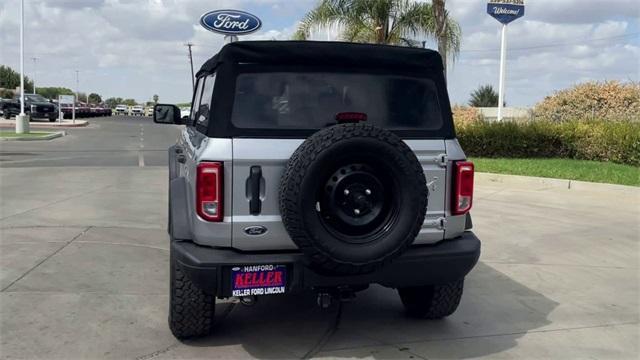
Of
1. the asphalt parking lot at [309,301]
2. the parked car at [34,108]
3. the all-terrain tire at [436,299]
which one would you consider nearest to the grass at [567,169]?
the asphalt parking lot at [309,301]

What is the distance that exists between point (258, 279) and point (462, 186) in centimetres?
151

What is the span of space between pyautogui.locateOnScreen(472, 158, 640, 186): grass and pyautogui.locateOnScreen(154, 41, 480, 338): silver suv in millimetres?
9721

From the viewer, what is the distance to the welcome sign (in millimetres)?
19859

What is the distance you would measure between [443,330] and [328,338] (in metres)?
0.88

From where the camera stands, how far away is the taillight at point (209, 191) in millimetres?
3834

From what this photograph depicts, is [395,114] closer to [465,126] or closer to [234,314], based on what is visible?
[234,314]

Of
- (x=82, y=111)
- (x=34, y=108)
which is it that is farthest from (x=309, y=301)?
(x=82, y=111)

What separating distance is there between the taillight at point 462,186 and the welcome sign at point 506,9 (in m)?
16.9

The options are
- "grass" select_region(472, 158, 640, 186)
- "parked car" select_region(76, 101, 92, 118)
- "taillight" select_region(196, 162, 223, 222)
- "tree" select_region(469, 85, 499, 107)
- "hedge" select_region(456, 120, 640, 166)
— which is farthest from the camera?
"tree" select_region(469, 85, 499, 107)

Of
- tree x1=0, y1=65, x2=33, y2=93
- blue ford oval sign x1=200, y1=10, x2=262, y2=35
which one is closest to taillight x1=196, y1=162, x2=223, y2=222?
blue ford oval sign x1=200, y1=10, x2=262, y2=35

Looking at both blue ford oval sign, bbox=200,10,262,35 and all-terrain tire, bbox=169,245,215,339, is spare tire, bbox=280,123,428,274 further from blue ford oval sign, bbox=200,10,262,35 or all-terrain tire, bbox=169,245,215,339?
blue ford oval sign, bbox=200,10,262,35

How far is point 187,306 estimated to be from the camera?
14.0ft

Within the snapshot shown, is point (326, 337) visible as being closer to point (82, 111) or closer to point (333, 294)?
point (333, 294)

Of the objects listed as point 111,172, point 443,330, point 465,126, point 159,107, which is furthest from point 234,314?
point 465,126
